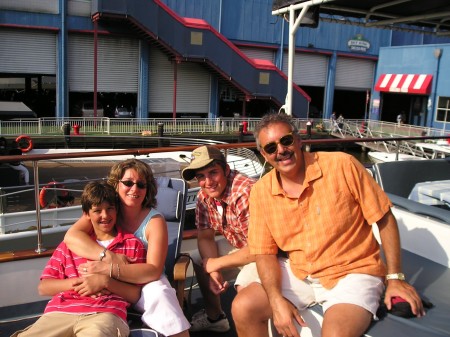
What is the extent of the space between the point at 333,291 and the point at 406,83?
28561 millimetres

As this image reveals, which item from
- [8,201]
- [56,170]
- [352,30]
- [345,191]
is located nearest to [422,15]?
[345,191]

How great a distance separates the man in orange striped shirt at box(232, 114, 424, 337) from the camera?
2457 mm

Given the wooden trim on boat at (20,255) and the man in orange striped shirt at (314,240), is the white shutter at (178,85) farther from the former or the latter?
the man in orange striped shirt at (314,240)

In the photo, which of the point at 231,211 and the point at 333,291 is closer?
the point at 333,291

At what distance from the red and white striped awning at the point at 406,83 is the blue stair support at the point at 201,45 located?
24.6 feet

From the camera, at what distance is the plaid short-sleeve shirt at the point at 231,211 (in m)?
3.03

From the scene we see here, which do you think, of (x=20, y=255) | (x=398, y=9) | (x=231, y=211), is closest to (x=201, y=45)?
(x=398, y=9)

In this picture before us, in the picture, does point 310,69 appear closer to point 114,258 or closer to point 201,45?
point 201,45

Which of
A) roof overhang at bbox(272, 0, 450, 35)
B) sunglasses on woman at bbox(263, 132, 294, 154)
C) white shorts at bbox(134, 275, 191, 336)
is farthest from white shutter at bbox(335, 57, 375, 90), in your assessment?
white shorts at bbox(134, 275, 191, 336)

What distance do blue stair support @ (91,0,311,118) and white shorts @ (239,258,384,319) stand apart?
66.6ft

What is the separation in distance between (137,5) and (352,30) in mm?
15042

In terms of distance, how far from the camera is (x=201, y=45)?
22.5m

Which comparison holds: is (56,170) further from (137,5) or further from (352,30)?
Result: (352,30)

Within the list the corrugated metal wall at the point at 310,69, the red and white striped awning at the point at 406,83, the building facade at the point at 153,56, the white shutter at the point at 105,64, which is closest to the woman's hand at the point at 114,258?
the building facade at the point at 153,56
